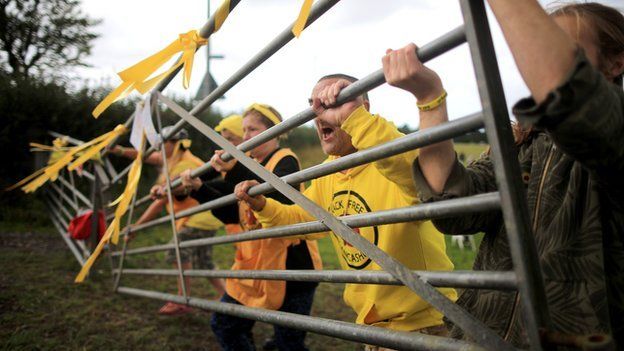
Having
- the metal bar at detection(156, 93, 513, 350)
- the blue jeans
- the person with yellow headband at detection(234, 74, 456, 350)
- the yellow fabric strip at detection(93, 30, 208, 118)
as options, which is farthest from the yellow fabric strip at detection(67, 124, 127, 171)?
the metal bar at detection(156, 93, 513, 350)

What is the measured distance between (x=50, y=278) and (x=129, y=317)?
1.39 m

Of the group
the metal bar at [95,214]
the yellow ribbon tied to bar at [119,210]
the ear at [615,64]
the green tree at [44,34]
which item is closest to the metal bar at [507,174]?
the ear at [615,64]

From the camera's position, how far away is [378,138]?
1.34 m

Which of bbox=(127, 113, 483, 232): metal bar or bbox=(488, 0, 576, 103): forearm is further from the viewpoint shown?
bbox=(127, 113, 483, 232): metal bar

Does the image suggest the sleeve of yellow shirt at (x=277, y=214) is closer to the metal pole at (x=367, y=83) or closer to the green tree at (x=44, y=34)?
the metal pole at (x=367, y=83)

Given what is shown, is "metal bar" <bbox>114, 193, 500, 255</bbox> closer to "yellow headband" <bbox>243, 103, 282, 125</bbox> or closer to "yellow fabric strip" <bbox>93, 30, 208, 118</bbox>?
"yellow fabric strip" <bbox>93, 30, 208, 118</bbox>

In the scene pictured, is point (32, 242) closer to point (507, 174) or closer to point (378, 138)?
point (378, 138)

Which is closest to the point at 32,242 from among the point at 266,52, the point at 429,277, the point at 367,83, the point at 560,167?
the point at 266,52

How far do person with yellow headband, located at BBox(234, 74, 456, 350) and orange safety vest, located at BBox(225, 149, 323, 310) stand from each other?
2.33 feet

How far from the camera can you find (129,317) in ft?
12.4

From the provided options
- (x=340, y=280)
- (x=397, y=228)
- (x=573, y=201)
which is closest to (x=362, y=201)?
(x=397, y=228)

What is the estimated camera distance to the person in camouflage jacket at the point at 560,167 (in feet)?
2.37

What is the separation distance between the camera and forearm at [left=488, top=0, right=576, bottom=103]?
0.73m

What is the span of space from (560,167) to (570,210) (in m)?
0.10
